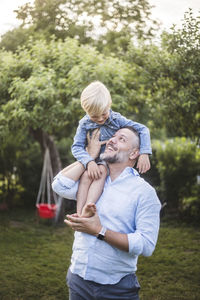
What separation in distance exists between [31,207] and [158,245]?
4.34 meters

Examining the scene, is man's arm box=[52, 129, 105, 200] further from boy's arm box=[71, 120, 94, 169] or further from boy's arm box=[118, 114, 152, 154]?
boy's arm box=[118, 114, 152, 154]

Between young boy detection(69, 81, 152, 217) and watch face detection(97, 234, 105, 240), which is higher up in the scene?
young boy detection(69, 81, 152, 217)

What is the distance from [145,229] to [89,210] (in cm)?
29

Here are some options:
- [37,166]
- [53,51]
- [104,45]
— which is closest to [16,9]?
[53,51]

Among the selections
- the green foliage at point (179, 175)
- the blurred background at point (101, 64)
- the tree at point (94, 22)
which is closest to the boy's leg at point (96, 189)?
the blurred background at point (101, 64)

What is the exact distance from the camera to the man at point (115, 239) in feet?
5.42

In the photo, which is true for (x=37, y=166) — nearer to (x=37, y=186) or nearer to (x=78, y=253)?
(x=37, y=186)

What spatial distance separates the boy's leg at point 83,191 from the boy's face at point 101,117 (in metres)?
0.34

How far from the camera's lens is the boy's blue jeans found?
1719 millimetres

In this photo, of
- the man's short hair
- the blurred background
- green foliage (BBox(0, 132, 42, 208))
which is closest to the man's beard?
the man's short hair

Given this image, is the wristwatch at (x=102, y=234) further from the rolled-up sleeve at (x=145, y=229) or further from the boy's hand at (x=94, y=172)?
the boy's hand at (x=94, y=172)

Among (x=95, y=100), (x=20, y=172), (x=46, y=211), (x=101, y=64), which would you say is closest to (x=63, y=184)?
(x=95, y=100)

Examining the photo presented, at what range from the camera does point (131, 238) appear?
5.35ft

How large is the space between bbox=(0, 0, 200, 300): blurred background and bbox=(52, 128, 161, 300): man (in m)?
2.53
